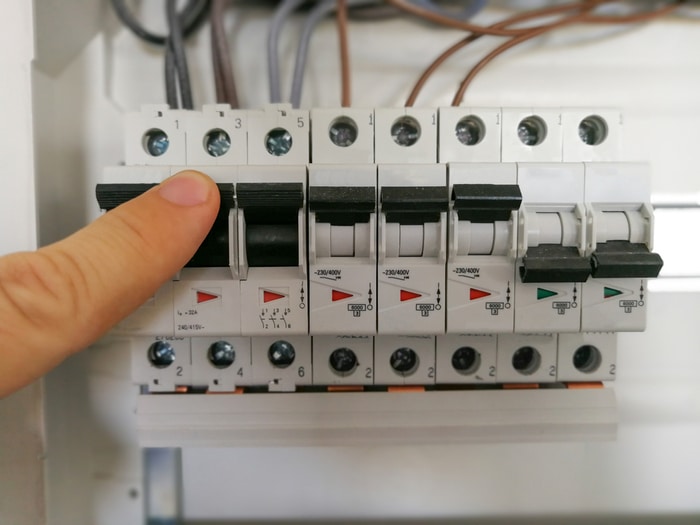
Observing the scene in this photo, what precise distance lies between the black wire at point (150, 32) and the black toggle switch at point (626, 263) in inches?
26.5

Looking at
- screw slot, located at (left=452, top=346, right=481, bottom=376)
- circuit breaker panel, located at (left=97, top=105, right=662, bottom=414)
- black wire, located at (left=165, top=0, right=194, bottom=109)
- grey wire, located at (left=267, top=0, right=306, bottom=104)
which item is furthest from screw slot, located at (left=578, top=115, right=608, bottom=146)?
black wire, located at (left=165, top=0, right=194, bottom=109)

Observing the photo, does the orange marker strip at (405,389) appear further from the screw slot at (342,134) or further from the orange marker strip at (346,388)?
the screw slot at (342,134)

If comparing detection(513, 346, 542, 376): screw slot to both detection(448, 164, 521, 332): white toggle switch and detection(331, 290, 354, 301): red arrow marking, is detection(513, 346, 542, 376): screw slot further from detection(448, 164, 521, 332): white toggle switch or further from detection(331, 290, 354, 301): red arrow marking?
detection(331, 290, 354, 301): red arrow marking

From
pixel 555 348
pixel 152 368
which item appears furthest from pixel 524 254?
pixel 152 368

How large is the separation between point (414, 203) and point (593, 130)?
Result: 0.29 metres

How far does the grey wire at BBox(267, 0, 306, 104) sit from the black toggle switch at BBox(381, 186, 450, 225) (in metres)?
0.26

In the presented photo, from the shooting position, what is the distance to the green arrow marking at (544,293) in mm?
584

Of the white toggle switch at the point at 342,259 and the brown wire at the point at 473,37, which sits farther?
the brown wire at the point at 473,37

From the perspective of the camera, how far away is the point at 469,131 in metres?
0.64

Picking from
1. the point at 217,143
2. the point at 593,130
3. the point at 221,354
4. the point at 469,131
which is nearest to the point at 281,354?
the point at 221,354

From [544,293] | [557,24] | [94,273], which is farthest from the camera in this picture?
[557,24]

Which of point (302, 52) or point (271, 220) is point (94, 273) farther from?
point (302, 52)

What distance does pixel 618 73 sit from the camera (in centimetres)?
76

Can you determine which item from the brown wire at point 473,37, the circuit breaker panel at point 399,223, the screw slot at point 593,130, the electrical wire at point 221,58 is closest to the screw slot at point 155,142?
the circuit breaker panel at point 399,223
